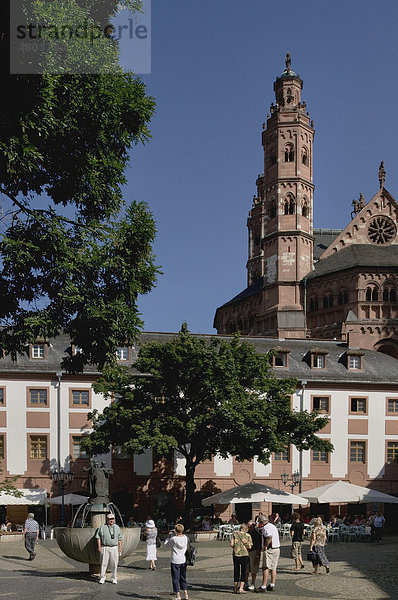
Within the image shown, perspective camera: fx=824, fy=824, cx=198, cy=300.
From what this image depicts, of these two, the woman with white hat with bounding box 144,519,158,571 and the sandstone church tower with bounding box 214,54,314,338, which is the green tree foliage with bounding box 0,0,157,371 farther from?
the sandstone church tower with bounding box 214,54,314,338

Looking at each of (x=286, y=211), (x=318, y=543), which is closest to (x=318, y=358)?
(x=286, y=211)

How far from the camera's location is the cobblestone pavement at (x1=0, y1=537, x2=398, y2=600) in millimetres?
18375

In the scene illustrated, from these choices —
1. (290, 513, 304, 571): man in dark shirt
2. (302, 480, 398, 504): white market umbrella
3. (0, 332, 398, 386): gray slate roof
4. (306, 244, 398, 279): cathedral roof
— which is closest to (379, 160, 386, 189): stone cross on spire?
(306, 244, 398, 279): cathedral roof

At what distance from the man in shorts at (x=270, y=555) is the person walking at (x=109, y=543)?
3.49m

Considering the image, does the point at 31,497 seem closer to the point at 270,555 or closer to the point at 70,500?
the point at 70,500

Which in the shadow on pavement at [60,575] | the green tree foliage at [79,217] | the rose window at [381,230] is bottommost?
the shadow on pavement at [60,575]

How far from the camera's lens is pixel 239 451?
38344 millimetres

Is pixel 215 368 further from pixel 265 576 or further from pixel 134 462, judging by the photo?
pixel 265 576

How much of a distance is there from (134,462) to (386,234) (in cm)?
4002

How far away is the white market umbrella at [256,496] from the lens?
36.7 metres

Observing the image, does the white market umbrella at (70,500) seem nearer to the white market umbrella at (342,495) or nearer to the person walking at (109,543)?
the white market umbrella at (342,495)

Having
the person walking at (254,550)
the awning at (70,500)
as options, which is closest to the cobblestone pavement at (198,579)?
the person walking at (254,550)

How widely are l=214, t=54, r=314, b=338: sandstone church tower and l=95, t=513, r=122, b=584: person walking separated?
178 ft

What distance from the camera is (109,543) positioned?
19.2 meters
